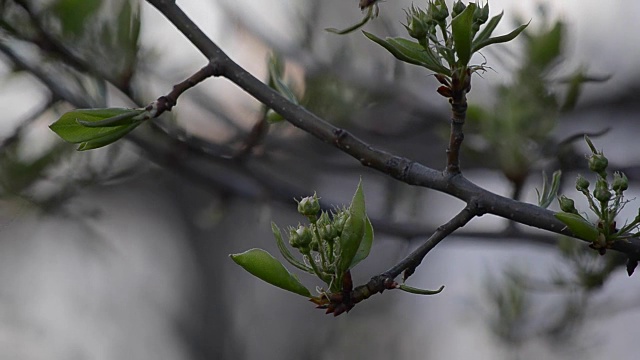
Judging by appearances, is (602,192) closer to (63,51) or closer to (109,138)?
(109,138)

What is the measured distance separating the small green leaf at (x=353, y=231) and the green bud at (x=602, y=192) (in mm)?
159

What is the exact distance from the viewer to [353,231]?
1.77ft

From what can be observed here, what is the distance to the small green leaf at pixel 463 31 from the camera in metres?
0.47

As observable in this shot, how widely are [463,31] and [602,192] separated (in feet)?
0.53

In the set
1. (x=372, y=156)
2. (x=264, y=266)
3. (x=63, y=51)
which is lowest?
(x=264, y=266)

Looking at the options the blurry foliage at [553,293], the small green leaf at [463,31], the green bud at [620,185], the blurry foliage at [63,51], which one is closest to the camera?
the small green leaf at [463,31]

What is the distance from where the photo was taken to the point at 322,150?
159 centimetres

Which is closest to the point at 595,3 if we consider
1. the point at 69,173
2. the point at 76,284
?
the point at 69,173

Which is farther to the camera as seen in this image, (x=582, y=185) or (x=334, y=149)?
(x=334, y=149)

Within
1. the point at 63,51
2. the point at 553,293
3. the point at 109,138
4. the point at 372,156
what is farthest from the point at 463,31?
the point at 553,293

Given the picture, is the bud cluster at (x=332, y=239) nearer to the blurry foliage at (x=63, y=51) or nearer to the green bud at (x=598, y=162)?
the green bud at (x=598, y=162)

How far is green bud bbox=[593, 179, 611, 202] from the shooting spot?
55 cm

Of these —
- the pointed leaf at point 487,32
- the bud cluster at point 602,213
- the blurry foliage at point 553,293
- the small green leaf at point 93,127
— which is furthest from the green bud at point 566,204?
the blurry foliage at point 553,293

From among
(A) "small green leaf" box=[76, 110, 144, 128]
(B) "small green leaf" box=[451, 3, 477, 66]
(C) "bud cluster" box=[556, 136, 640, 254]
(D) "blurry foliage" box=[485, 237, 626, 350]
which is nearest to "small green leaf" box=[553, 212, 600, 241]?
(C) "bud cluster" box=[556, 136, 640, 254]
